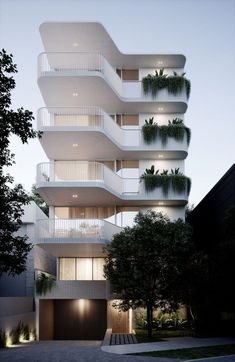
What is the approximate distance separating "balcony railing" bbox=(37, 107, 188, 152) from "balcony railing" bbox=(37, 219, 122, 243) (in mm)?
6136

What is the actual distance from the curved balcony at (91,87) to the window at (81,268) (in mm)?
11230

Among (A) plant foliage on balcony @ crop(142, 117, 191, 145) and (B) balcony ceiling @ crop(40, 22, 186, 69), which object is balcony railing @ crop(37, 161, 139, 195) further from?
(B) balcony ceiling @ crop(40, 22, 186, 69)

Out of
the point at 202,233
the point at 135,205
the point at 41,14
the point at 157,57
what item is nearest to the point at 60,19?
the point at 41,14

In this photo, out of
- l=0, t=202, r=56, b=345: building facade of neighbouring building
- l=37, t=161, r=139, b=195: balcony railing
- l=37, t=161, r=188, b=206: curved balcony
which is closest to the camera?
l=0, t=202, r=56, b=345: building facade of neighbouring building

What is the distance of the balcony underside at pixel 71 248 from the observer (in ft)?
94.4

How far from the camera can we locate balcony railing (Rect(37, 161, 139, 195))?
100ft

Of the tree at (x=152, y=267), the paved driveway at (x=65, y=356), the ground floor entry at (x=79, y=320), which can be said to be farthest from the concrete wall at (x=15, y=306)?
the tree at (x=152, y=267)

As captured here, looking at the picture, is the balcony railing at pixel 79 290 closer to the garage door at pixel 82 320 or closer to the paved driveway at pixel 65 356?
the garage door at pixel 82 320

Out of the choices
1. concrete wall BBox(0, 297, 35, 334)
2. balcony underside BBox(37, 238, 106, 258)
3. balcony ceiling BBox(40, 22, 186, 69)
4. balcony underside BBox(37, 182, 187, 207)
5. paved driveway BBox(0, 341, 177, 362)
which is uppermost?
balcony ceiling BBox(40, 22, 186, 69)

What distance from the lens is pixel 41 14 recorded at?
32719mm

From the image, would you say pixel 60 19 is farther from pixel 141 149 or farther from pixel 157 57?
pixel 141 149

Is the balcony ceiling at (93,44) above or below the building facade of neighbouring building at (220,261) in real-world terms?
above

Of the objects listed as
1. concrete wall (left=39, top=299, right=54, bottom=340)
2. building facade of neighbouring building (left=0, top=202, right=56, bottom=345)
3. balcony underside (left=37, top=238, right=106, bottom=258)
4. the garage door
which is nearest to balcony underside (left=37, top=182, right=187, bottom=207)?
building facade of neighbouring building (left=0, top=202, right=56, bottom=345)

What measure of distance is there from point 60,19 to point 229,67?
579 inches
